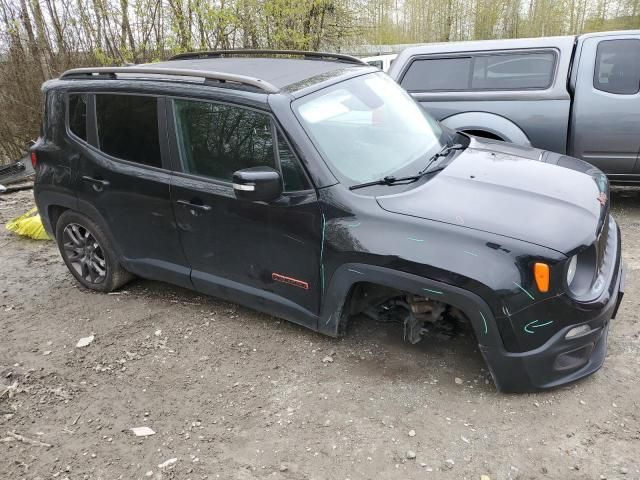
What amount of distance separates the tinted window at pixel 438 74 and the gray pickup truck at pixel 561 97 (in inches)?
1.7

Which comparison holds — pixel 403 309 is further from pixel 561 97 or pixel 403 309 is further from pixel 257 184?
pixel 561 97

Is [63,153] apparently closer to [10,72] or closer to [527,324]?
[527,324]

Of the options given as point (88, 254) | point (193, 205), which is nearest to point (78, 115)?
point (88, 254)

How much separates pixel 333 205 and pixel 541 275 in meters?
1.13

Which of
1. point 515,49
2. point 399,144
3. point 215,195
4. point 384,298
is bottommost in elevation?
point 384,298

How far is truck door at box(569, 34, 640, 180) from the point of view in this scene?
5.34 m

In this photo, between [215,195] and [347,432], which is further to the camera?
[215,195]

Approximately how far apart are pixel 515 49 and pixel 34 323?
17.3 feet

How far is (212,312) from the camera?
399 cm

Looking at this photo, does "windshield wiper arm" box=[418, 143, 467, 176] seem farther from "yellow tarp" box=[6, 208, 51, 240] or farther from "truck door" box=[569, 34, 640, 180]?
"yellow tarp" box=[6, 208, 51, 240]

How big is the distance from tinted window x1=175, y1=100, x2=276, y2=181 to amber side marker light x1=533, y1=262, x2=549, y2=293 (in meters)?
1.54

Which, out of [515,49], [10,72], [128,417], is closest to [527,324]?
[128,417]

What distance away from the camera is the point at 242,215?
3.29 metres

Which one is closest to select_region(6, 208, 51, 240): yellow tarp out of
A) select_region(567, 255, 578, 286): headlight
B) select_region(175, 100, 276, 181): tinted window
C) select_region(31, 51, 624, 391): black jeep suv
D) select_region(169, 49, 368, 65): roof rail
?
select_region(31, 51, 624, 391): black jeep suv
